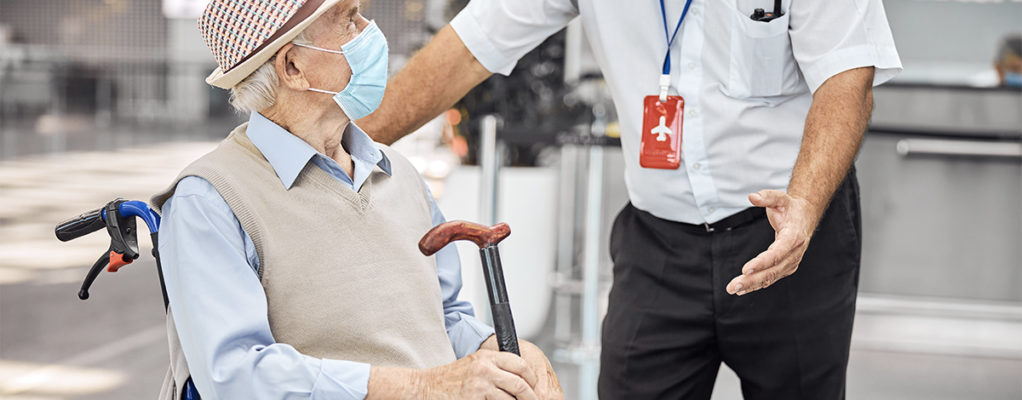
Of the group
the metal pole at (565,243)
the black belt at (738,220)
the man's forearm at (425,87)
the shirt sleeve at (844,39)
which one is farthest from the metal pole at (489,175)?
the shirt sleeve at (844,39)

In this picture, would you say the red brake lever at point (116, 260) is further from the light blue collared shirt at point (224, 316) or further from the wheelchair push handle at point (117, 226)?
the light blue collared shirt at point (224, 316)

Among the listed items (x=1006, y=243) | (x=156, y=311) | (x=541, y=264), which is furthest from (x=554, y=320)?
(x=1006, y=243)

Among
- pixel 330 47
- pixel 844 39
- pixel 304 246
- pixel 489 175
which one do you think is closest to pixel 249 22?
pixel 330 47

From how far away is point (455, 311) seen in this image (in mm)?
1459

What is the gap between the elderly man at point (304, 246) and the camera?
43.0 inches

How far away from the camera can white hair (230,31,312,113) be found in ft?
3.95

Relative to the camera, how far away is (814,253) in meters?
1.59

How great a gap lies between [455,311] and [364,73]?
409 mm

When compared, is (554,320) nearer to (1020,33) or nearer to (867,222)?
(867,222)

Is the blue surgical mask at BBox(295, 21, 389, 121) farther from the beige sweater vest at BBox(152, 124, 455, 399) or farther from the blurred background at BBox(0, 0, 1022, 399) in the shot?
the blurred background at BBox(0, 0, 1022, 399)

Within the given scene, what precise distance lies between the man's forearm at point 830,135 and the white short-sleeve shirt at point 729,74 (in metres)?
0.03

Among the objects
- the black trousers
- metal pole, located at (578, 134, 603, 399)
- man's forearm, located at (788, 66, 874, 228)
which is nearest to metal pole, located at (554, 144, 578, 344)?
metal pole, located at (578, 134, 603, 399)

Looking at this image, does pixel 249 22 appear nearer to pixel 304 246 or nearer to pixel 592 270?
pixel 304 246

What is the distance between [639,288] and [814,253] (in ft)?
1.00
